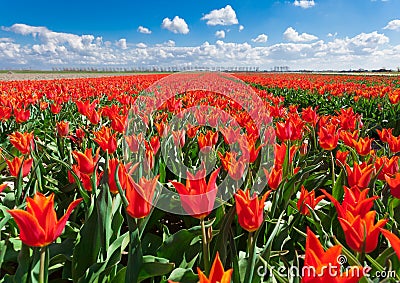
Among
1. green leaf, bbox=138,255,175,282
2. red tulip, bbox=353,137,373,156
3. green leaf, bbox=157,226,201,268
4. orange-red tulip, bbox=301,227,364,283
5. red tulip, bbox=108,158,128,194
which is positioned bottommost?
green leaf, bbox=157,226,201,268

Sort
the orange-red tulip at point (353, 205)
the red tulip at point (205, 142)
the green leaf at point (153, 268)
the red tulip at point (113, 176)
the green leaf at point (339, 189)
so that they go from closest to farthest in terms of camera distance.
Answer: the orange-red tulip at point (353, 205), the green leaf at point (153, 268), the red tulip at point (113, 176), the green leaf at point (339, 189), the red tulip at point (205, 142)

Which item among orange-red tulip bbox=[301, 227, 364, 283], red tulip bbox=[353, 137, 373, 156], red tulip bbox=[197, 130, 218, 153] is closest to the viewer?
orange-red tulip bbox=[301, 227, 364, 283]

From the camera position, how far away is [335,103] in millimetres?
7863

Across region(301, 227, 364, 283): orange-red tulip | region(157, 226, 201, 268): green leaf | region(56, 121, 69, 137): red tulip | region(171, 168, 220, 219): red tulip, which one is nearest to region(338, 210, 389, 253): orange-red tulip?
region(301, 227, 364, 283): orange-red tulip

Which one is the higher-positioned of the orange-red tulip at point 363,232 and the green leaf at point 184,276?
the orange-red tulip at point 363,232

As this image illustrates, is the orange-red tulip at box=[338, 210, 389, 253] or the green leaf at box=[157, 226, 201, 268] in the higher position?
the orange-red tulip at box=[338, 210, 389, 253]

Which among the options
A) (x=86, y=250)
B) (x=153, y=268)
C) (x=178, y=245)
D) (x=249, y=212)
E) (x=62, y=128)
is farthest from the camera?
(x=62, y=128)

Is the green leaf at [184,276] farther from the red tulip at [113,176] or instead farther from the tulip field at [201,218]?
the red tulip at [113,176]

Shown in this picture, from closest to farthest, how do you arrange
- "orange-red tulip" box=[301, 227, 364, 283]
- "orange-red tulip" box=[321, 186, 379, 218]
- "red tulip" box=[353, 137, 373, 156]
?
1. "orange-red tulip" box=[301, 227, 364, 283]
2. "orange-red tulip" box=[321, 186, 379, 218]
3. "red tulip" box=[353, 137, 373, 156]

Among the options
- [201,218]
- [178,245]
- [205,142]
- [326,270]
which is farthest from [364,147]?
[326,270]

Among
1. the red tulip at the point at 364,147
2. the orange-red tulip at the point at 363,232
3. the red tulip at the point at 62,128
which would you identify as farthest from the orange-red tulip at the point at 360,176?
the red tulip at the point at 62,128

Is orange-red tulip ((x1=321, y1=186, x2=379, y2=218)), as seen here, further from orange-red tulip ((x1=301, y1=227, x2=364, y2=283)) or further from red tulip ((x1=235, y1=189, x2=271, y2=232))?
orange-red tulip ((x1=301, y1=227, x2=364, y2=283))

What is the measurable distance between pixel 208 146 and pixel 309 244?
1.77 metres

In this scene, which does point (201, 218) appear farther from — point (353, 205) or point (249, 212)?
point (353, 205)
